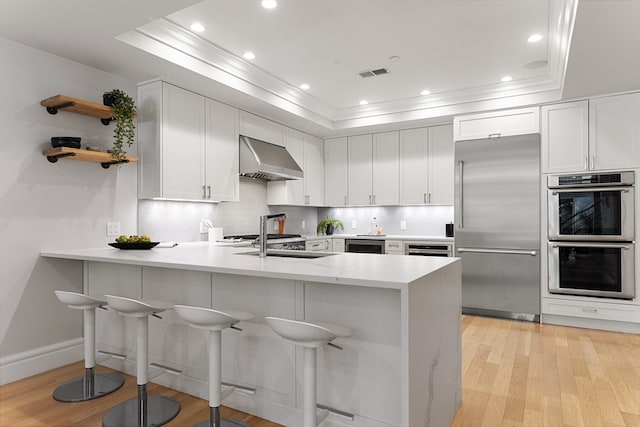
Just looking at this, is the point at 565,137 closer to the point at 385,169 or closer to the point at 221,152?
the point at 385,169

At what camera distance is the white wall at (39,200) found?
2.83 meters

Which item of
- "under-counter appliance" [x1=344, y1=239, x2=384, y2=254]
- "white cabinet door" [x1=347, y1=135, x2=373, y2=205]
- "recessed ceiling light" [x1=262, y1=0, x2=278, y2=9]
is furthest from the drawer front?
"recessed ceiling light" [x1=262, y1=0, x2=278, y2=9]

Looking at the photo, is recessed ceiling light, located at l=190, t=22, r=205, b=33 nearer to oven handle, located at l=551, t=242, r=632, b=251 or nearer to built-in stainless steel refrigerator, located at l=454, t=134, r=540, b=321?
built-in stainless steel refrigerator, located at l=454, t=134, r=540, b=321

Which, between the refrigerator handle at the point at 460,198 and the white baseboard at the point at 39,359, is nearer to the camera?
the white baseboard at the point at 39,359

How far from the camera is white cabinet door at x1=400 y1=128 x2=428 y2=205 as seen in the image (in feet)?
17.7

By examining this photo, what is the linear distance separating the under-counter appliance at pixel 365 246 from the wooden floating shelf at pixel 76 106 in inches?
137

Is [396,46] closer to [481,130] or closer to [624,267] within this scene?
[481,130]

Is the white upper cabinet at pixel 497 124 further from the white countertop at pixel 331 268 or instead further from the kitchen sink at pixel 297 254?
the kitchen sink at pixel 297 254

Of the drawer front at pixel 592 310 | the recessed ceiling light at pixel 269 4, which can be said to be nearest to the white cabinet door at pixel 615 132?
the drawer front at pixel 592 310

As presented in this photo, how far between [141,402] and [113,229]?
1742 millimetres

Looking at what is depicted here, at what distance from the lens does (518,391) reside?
8.59 ft

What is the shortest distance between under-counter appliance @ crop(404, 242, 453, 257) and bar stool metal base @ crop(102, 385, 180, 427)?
351 centimetres

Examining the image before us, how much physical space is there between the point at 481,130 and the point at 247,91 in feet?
9.13

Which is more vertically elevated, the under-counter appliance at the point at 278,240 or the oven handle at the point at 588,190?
the oven handle at the point at 588,190
